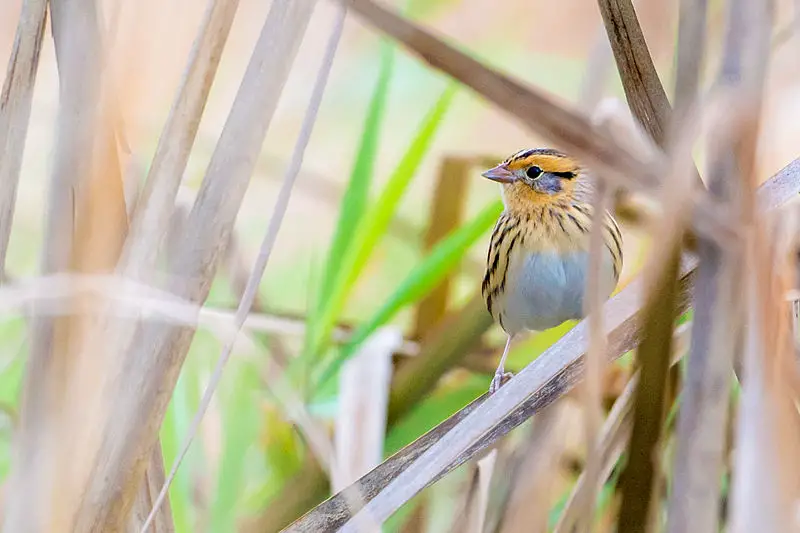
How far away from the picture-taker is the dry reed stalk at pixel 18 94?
63cm

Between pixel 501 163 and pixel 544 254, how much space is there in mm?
152

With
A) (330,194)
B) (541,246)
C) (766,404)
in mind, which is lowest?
(766,404)

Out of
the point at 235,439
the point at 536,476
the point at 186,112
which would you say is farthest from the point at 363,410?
the point at 186,112

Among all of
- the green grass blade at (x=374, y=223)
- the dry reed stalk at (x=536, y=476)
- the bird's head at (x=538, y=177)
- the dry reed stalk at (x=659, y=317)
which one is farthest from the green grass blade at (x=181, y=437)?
the dry reed stalk at (x=659, y=317)

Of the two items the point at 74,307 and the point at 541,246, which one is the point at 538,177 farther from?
the point at 74,307

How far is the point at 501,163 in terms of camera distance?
4.46ft

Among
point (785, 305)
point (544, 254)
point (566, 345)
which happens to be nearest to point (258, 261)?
point (566, 345)

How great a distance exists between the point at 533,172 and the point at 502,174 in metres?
0.06

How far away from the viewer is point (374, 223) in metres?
1.12

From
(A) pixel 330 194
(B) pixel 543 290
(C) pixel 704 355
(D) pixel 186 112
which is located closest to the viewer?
(C) pixel 704 355

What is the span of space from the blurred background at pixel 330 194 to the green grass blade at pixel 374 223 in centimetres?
2

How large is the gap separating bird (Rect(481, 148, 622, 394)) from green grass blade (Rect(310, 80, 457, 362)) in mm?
179

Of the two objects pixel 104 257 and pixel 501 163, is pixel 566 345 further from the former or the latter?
pixel 501 163

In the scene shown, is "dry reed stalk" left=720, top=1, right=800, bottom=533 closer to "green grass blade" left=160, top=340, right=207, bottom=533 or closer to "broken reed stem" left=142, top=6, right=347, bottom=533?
"broken reed stem" left=142, top=6, right=347, bottom=533
